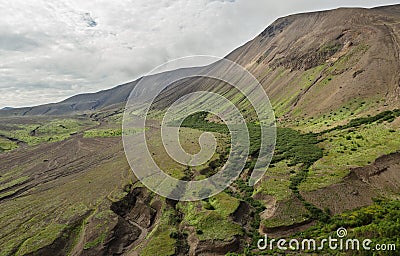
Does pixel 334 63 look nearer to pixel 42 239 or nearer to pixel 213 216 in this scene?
pixel 213 216

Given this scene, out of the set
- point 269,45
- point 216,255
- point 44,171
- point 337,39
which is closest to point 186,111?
point 269,45

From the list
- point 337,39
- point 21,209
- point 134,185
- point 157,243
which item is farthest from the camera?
Answer: point 337,39

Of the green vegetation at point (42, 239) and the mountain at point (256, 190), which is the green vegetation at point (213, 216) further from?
the green vegetation at point (42, 239)

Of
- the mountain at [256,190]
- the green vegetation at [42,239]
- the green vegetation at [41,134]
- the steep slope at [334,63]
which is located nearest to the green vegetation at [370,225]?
the mountain at [256,190]

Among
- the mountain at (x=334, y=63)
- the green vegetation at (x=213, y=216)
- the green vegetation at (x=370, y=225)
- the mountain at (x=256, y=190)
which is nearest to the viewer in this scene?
the green vegetation at (x=370, y=225)

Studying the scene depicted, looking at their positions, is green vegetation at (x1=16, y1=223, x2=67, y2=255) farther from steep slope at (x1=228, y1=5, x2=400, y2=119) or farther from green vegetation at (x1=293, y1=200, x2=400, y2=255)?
steep slope at (x1=228, y1=5, x2=400, y2=119)

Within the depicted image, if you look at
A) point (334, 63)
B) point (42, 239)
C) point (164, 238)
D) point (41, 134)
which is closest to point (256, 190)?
point (164, 238)

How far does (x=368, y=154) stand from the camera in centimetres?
3338

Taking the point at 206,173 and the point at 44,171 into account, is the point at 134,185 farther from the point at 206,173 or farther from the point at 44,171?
the point at 44,171

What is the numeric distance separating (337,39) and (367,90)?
42.9m

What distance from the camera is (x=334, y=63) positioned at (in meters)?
86.2

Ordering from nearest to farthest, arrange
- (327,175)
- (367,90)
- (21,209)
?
1. (327,175)
2. (21,209)
3. (367,90)

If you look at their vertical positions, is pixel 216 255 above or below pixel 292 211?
below

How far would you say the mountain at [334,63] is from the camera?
63.5 metres
